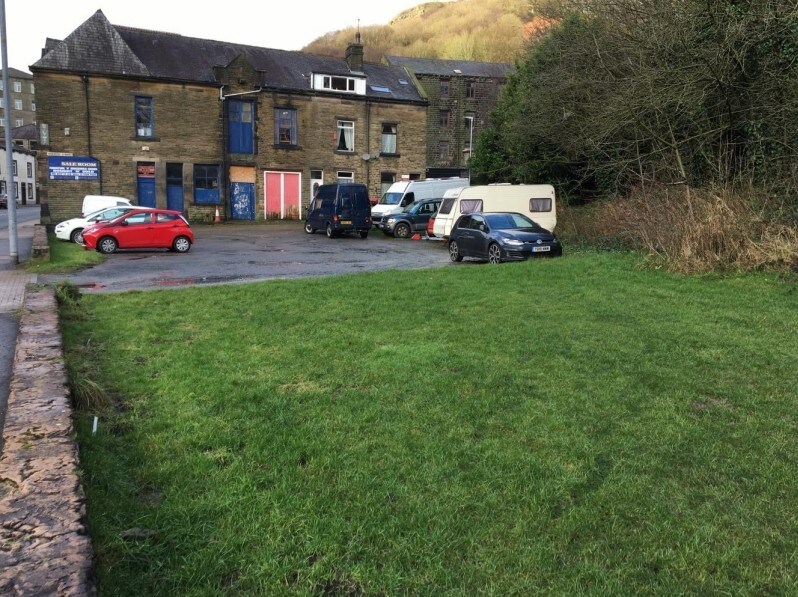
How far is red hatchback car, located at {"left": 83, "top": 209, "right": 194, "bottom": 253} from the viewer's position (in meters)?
20.0

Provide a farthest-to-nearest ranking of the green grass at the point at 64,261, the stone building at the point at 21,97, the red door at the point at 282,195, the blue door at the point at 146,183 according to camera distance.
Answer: the stone building at the point at 21,97
the red door at the point at 282,195
the blue door at the point at 146,183
the green grass at the point at 64,261

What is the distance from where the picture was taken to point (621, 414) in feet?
15.6

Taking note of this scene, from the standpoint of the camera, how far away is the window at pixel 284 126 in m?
37.5

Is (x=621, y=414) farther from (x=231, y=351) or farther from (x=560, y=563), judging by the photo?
(x=231, y=351)

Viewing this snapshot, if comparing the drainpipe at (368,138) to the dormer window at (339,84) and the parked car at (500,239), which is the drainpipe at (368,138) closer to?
the dormer window at (339,84)

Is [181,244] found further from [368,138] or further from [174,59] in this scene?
[368,138]

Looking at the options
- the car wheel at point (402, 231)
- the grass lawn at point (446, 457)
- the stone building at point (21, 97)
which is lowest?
the grass lawn at point (446, 457)

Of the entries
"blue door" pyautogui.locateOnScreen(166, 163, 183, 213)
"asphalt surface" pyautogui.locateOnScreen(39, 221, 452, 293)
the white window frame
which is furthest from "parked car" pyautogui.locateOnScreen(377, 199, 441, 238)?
"blue door" pyautogui.locateOnScreen(166, 163, 183, 213)

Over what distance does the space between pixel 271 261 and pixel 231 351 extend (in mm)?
12115

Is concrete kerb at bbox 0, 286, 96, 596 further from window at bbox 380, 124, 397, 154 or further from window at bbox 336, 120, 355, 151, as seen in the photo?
window at bbox 380, 124, 397, 154

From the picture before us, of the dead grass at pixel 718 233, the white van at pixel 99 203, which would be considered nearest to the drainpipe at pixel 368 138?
the white van at pixel 99 203

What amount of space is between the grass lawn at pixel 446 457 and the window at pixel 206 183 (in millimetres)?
29518

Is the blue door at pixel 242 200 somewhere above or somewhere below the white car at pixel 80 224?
above

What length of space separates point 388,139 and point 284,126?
6.97 meters
